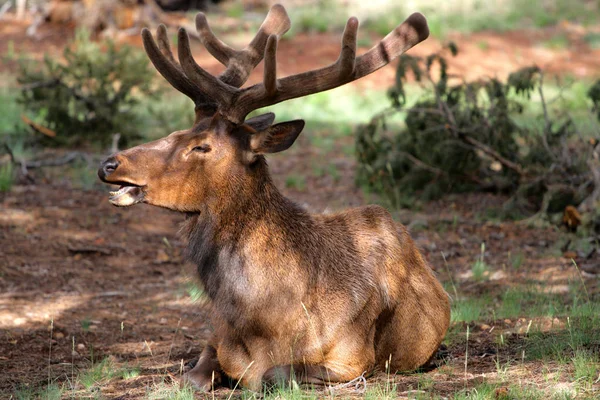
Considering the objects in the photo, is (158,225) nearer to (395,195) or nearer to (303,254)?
(395,195)

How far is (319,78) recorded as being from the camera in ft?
16.9

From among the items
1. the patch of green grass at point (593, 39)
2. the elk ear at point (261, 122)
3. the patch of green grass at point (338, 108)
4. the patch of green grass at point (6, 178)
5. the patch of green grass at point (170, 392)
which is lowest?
the patch of green grass at point (338, 108)

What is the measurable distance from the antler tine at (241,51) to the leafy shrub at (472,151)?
4.15 metres

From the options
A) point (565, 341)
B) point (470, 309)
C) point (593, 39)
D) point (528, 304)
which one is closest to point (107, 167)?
point (565, 341)

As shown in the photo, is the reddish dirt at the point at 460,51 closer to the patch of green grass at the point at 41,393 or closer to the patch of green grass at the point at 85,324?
the patch of green grass at the point at 85,324

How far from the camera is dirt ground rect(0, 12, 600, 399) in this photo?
5512 millimetres

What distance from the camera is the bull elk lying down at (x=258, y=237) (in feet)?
16.5

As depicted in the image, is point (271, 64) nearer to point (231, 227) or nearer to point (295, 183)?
point (231, 227)

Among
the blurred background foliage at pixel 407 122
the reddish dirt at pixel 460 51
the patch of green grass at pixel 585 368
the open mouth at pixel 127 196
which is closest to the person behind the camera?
the patch of green grass at pixel 585 368

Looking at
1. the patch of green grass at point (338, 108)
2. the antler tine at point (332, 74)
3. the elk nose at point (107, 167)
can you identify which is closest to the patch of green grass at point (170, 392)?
the elk nose at point (107, 167)

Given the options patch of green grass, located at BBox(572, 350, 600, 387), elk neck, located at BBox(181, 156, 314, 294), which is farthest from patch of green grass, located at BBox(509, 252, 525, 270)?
elk neck, located at BBox(181, 156, 314, 294)

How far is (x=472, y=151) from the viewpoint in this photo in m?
10.7

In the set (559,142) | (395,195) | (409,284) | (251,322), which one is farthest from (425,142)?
(251,322)

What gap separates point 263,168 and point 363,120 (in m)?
10.5
